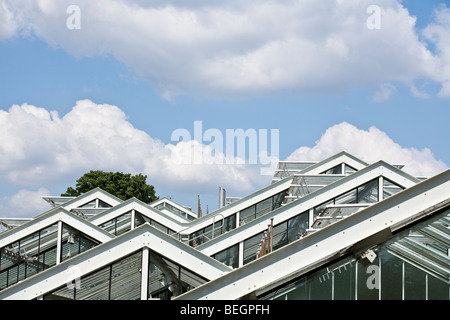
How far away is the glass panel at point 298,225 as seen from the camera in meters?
26.8

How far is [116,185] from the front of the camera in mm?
85500

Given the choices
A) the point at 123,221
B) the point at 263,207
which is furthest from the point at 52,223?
the point at 263,207

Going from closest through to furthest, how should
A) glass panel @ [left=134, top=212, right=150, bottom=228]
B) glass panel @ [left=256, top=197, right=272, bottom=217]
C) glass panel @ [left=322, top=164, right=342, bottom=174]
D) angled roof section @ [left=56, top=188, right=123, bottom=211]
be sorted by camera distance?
glass panel @ [left=322, top=164, right=342, bottom=174], glass panel @ [left=256, top=197, right=272, bottom=217], glass panel @ [left=134, top=212, right=150, bottom=228], angled roof section @ [left=56, top=188, right=123, bottom=211]

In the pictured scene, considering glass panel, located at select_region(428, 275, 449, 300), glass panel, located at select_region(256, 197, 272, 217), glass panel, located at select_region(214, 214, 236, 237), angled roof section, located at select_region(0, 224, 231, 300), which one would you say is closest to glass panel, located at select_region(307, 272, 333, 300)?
glass panel, located at select_region(428, 275, 449, 300)

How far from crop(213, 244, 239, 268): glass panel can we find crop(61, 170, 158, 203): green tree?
186 ft

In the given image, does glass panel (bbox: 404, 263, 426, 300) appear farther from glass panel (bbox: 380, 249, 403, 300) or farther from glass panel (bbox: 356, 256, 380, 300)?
glass panel (bbox: 356, 256, 380, 300)

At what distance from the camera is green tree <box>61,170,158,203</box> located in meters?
83.7

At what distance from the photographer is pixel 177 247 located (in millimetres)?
15797

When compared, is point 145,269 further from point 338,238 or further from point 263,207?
point 263,207

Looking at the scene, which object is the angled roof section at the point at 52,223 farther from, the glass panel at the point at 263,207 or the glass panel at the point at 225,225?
the glass panel at the point at 263,207

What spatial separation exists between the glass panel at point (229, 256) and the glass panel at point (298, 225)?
2062 millimetres

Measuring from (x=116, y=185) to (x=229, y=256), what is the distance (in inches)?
2360
